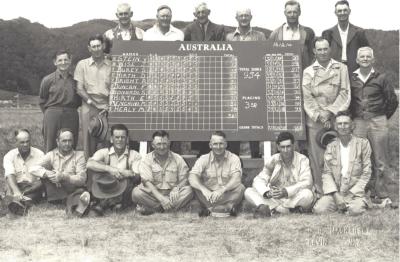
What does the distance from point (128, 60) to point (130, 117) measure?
2.75 feet

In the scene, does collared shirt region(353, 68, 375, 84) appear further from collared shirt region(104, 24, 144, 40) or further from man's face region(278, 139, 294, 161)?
collared shirt region(104, 24, 144, 40)

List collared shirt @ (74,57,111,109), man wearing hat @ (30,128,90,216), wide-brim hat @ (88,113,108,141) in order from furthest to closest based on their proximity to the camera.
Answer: collared shirt @ (74,57,111,109), wide-brim hat @ (88,113,108,141), man wearing hat @ (30,128,90,216)

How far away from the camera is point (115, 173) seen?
6.48 m

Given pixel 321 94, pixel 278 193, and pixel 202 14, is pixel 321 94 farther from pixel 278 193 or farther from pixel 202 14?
pixel 202 14

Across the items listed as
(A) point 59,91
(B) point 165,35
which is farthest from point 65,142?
(B) point 165,35

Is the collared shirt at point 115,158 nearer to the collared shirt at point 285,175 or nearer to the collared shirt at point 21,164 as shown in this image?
the collared shirt at point 21,164

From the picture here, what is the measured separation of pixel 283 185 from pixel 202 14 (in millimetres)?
2871

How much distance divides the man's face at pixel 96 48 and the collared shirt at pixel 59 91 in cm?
51

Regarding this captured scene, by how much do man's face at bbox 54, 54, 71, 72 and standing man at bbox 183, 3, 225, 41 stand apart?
5.79 feet

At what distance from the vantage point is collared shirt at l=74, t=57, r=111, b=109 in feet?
24.3

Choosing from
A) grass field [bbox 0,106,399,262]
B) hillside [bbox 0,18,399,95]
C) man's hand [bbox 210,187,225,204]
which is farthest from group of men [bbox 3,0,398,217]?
hillside [bbox 0,18,399,95]

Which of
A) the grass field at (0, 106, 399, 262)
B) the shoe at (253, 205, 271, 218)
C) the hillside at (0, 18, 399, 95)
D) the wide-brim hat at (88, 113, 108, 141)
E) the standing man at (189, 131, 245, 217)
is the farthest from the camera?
the hillside at (0, 18, 399, 95)

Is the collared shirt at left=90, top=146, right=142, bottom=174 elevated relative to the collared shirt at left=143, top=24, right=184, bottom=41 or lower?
lower

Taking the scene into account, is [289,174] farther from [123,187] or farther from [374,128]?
[123,187]
